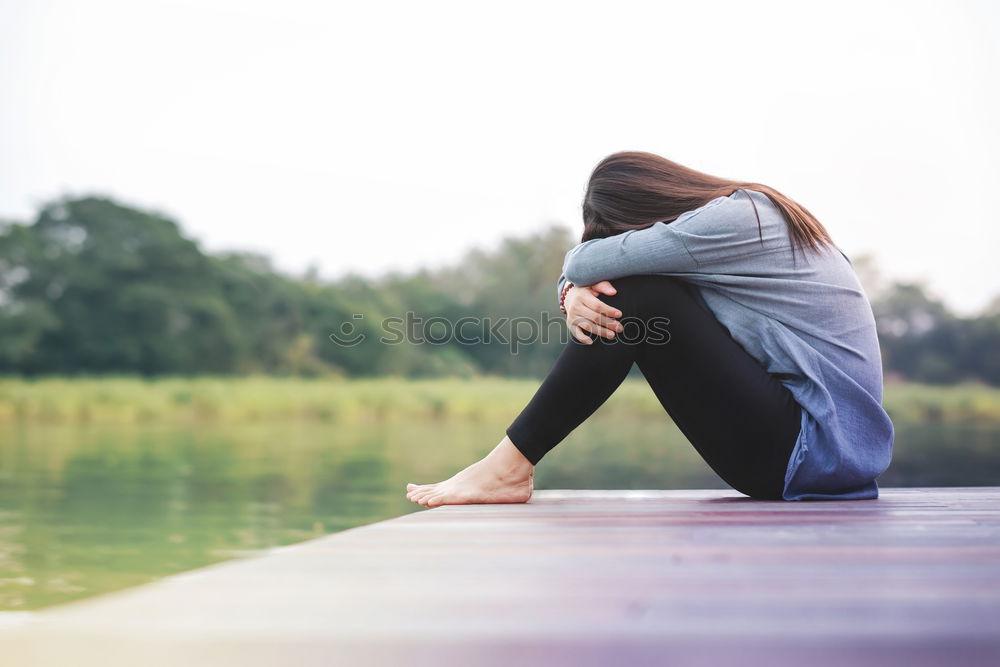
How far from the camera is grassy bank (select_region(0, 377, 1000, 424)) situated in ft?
41.2

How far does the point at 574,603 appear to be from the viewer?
0.70 m

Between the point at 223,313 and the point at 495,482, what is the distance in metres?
14.5

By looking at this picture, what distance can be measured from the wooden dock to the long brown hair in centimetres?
55

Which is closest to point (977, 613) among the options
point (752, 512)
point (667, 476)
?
point (752, 512)

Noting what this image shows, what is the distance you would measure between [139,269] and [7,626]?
16383 millimetres

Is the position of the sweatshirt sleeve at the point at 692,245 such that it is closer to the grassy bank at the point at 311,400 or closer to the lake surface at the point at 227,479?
the lake surface at the point at 227,479

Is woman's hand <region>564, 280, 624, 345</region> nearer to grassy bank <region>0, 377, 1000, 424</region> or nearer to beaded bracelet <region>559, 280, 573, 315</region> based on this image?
beaded bracelet <region>559, 280, 573, 315</region>

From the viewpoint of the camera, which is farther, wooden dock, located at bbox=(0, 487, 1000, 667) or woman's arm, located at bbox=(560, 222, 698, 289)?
woman's arm, located at bbox=(560, 222, 698, 289)

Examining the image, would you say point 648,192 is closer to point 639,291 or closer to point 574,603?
point 639,291

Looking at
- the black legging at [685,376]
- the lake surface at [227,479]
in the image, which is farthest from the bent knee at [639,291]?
the lake surface at [227,479]

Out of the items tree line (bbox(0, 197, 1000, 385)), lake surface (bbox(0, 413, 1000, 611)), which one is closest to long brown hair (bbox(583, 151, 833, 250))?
lake surface (bbox(0, 413, 1000, 611))

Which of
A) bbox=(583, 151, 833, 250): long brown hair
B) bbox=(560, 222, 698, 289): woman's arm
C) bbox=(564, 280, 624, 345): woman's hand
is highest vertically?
bbox=(583, 151, 833, 250): long brown hair

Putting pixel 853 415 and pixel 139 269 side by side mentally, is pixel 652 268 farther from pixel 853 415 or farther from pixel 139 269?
pixel 139 269

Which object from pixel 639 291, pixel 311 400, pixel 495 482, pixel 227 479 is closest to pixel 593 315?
pixel 639 291
